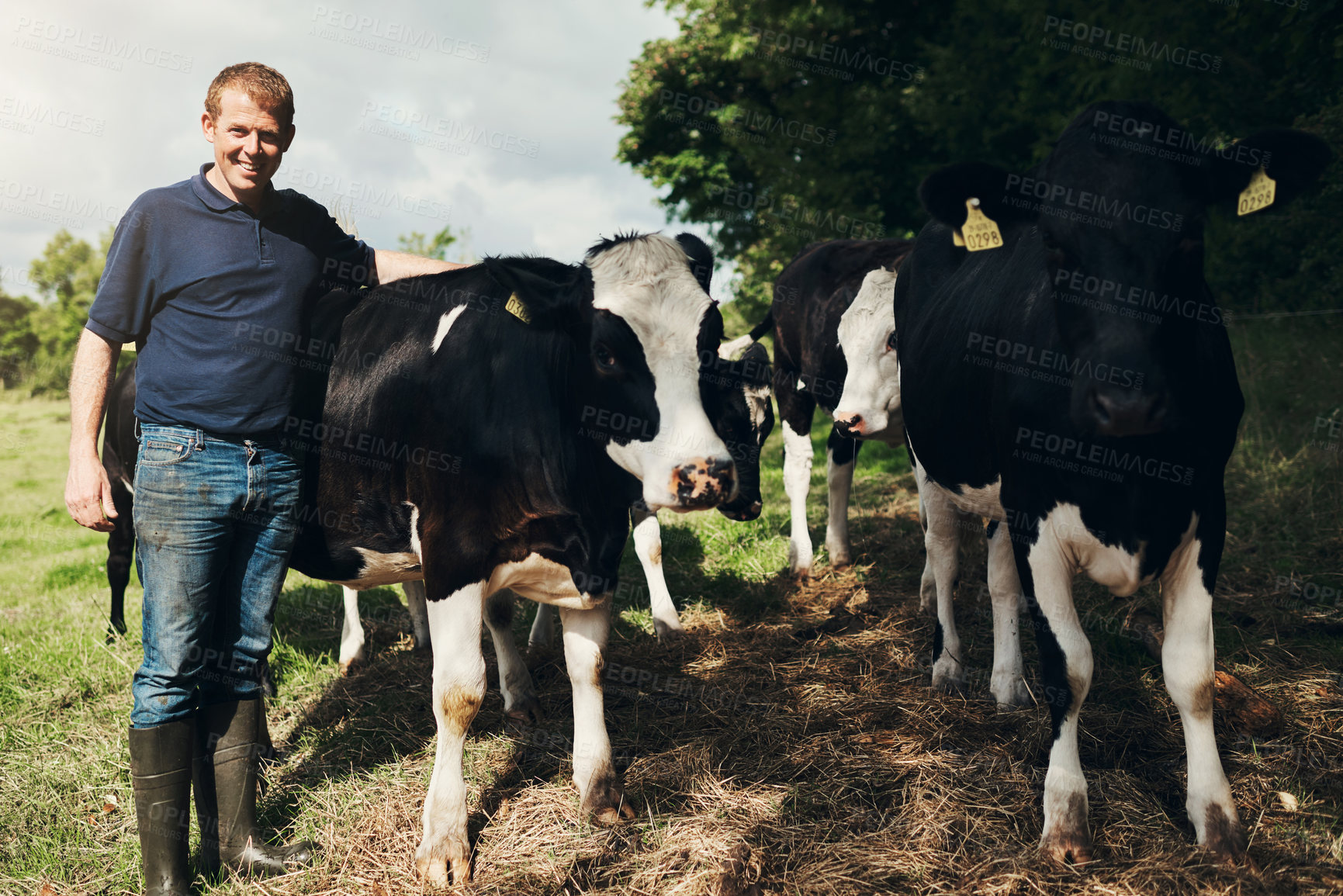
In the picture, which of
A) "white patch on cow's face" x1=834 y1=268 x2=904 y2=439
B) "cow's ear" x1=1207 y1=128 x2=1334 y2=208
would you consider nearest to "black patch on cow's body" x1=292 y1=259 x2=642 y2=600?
"cow's ear" x1=1207 y1=128 x2=1334 y2=208

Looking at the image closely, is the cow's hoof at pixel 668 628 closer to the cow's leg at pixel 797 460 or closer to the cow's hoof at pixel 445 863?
the cow's leg at pixel 797 460

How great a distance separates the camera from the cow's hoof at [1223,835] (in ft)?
8.70

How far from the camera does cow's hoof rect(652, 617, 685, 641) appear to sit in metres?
5.04

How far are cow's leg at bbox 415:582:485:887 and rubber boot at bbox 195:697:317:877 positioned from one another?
1.93ft

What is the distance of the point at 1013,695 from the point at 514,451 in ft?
8.56

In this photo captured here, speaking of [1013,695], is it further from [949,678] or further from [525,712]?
[525,712]

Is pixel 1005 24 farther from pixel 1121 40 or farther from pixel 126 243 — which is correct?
pixel 126 243

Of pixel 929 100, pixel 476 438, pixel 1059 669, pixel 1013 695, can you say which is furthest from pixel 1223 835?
pixel 929 100

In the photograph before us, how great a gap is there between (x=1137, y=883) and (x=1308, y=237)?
302 inches

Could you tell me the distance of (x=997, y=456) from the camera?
11.0ft

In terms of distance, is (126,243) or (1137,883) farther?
(126,243)

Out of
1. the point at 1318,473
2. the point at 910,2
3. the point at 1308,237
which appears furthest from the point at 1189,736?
the point at 910,2

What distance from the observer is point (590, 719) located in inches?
133

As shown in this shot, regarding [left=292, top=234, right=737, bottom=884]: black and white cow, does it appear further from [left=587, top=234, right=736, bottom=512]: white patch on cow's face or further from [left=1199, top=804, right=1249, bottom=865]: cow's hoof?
[left=1199, top=804, right=1249, bottom=865]: cow's hoof
